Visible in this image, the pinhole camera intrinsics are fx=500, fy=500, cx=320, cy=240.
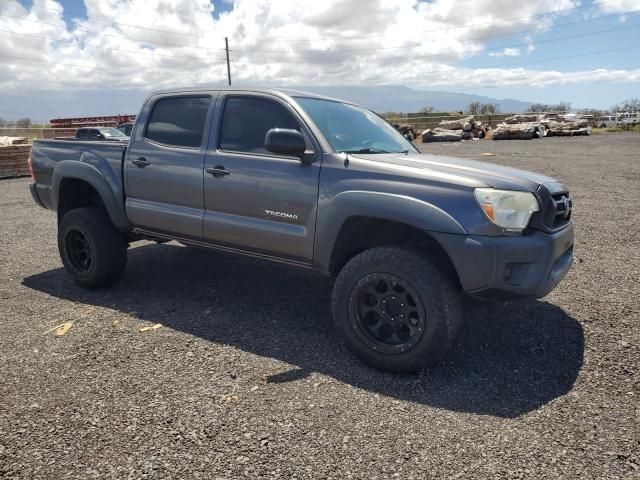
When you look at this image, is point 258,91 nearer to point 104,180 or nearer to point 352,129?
point 352,129

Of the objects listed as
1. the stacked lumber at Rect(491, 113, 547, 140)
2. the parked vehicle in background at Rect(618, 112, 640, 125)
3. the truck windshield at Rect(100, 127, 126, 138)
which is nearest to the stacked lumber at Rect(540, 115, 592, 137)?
the stacked lumber at Rect(491, 113, 547, 140)

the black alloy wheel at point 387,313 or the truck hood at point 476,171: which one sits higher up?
the truck hood at point 476,171

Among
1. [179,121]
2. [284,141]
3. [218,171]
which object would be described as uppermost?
[179,121]

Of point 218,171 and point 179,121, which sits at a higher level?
point 179,121

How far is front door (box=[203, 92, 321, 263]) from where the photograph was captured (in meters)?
3.62

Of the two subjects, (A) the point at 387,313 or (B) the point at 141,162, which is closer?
(A) the point at 387,313

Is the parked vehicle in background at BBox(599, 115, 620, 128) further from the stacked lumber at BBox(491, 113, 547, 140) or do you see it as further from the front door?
the front door

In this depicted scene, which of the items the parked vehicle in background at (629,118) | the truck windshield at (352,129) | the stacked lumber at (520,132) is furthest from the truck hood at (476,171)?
the parked vehicle in background at (629,118)

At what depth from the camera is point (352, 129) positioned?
4117 millimetres

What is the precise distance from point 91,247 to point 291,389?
109 inches

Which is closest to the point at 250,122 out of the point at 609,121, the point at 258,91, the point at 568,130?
the point at 258,91

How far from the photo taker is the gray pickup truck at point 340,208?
308cm

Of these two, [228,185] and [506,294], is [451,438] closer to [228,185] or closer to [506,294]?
[506,294]

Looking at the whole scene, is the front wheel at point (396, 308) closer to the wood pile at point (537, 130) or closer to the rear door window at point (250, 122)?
the rear door window at point (250, 122)
